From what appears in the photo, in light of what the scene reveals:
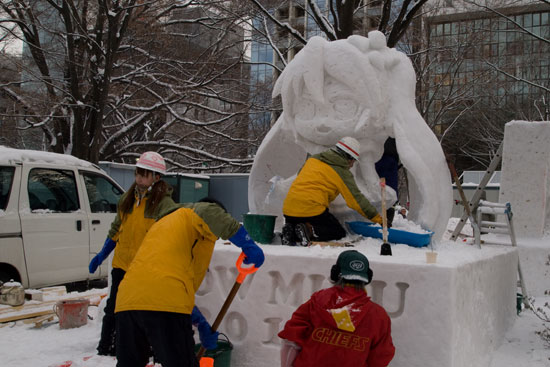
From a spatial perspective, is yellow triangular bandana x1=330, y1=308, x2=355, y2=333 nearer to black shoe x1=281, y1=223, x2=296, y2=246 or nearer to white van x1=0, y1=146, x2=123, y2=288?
black shoe x1=281, y1=223, x2=296, y2=246

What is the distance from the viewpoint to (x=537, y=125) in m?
8.62

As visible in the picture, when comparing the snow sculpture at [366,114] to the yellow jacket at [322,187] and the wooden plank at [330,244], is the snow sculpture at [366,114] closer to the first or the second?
the yellow jacket at [322,187]

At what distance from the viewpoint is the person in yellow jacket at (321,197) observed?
4766mm

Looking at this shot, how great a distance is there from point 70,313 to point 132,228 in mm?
2472

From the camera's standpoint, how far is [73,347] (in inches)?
197

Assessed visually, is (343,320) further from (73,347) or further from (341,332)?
(73,347)

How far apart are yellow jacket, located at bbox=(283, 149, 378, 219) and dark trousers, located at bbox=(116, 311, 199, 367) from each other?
2.08 m

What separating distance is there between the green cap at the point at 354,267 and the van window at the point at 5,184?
5578mm

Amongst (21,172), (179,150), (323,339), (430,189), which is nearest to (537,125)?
(430,189)

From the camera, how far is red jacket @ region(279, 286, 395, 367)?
2779 millimetres

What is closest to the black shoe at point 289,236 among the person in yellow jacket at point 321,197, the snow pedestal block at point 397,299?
the person in yellow jacket at point 321,197

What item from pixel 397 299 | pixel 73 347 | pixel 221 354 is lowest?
pixel 73 347

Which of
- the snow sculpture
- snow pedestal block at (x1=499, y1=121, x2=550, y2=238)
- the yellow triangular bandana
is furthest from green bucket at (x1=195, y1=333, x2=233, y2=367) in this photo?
snow pedestal block at (x1=499, y1=121, x2=550, y2=238)

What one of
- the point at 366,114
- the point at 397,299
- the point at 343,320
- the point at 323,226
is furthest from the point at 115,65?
the point at 343,320
